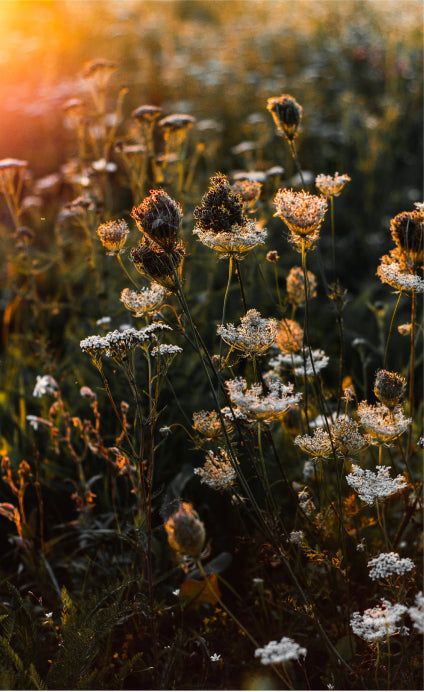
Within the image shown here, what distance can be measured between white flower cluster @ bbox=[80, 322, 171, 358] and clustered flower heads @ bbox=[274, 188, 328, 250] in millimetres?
457

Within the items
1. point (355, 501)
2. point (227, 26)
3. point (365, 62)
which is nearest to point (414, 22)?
point (365, 62)

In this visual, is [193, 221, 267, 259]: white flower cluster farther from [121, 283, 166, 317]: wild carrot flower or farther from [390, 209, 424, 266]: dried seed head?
[390, 209, 424, 266]: dried seed head

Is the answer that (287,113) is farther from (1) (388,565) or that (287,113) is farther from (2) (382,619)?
(2) (382,619)

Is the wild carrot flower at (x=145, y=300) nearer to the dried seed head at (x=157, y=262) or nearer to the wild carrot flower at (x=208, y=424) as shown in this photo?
the dried seed head at (x=157, y=262)

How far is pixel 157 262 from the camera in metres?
1.51

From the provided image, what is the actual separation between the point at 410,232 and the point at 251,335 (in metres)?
0.60

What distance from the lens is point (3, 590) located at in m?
2.26

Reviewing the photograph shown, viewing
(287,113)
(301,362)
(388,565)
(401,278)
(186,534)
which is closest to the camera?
(186,534)

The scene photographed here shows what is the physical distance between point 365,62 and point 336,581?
944 centimetres

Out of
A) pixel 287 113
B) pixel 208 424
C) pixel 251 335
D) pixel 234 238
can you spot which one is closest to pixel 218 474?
pixel 208 424

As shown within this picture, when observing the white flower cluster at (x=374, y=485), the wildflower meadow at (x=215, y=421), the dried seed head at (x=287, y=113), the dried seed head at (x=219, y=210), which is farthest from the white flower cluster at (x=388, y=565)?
the dried seed head at (x=287, y=113)

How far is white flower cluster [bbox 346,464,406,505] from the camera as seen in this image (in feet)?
4.96

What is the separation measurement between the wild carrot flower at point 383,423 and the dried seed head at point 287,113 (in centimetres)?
96

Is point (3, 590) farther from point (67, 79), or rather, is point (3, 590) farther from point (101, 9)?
point (101, 9)
